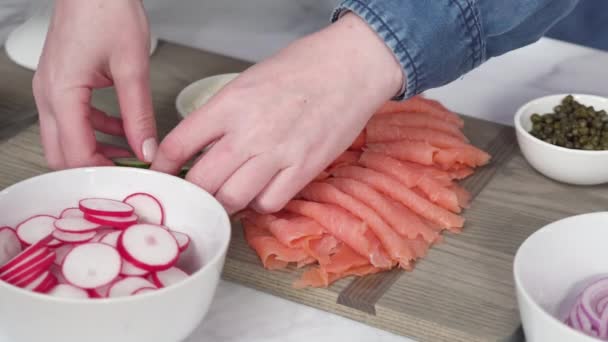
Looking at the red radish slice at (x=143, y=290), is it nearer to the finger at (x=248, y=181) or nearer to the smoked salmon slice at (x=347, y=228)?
the finger at (x=248, y=181)

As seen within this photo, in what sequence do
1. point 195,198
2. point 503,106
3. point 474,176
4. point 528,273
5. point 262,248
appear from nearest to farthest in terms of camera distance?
point 528,273, point 195,198, point 262,248, point 474,176, point 503,106

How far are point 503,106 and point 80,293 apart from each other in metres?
1.23

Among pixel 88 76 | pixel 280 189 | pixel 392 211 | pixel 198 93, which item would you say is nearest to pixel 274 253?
pixel 280 189

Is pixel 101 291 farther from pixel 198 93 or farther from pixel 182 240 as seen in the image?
pixel 198 93

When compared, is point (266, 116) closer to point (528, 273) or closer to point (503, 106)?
point (528, 273)

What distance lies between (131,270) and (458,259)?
0.58 metres

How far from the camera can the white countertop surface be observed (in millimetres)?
1431

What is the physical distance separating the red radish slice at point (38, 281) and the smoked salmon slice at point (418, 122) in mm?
805

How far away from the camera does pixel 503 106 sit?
2.12 metres

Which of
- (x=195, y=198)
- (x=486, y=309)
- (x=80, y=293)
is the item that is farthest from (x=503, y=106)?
(x=80, y=293)

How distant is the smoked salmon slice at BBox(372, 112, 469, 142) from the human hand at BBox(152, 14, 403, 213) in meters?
0.39

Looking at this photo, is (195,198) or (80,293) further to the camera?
(195,198)

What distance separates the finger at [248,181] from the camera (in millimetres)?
1397

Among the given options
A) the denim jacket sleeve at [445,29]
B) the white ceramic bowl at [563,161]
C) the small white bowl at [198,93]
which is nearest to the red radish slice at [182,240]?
the denim jacket sleeve at [445,29]
